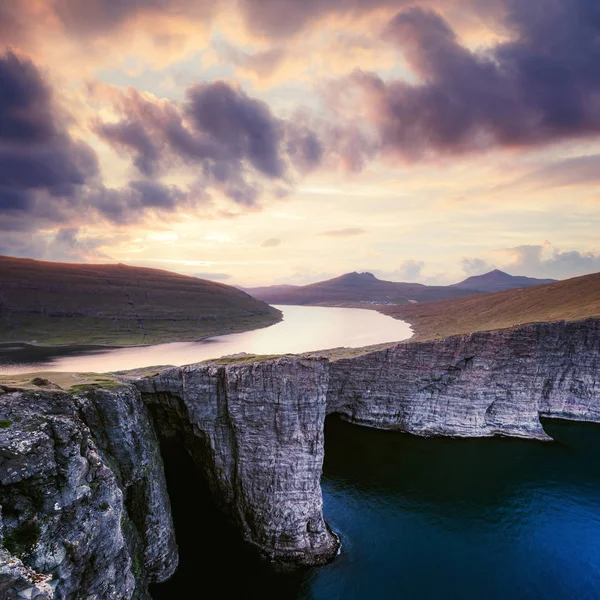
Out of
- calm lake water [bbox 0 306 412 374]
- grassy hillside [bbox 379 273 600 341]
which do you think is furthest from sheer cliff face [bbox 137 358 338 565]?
calm lake water [bbox 0 306 412 374]

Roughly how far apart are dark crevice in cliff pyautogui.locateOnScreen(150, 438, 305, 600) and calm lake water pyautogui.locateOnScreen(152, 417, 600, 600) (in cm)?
10

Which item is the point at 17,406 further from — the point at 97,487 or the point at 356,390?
the point at 356,390

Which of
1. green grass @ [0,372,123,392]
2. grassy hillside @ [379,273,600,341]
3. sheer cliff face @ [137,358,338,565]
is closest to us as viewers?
green grass @ [0,372,123,392]

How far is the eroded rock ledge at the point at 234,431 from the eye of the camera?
17766mm

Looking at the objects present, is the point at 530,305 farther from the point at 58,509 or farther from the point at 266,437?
the point at 58,509

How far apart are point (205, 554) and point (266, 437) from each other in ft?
38.2

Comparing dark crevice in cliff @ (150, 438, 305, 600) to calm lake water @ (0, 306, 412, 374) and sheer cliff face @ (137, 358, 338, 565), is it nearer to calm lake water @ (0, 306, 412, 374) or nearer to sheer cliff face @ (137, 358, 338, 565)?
sheer cliff face @ (137, 358, 338, 565)

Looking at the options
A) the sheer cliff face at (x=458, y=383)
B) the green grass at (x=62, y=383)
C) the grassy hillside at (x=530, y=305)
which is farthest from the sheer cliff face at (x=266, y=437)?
the grassy hillside at (x=530, y=305)

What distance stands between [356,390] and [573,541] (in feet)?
106

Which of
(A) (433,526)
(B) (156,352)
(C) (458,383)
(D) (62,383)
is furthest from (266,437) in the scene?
(B) (156,352)

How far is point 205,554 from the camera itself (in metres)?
32.3

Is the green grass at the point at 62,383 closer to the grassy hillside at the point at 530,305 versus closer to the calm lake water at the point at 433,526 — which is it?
the calm lake water at the point at 433,526

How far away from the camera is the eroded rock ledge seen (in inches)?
699

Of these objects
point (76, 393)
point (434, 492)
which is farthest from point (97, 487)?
point (434, 492)
